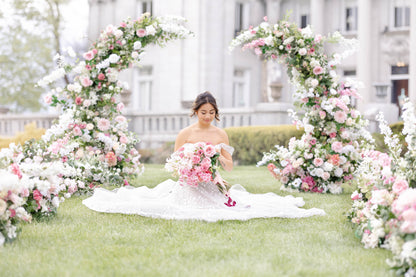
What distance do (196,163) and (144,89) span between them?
20.3 m

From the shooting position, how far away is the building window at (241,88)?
27359 mm

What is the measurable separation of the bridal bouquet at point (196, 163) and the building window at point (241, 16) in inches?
840

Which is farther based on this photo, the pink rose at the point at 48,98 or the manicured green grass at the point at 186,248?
the pink rose at the point at 48,98

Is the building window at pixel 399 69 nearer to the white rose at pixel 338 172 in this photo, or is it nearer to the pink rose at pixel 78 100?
the white rose at pixel 338 172

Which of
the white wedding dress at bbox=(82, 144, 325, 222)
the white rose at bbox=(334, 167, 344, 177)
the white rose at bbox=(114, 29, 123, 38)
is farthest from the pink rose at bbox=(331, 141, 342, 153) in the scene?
the white rose at bbox=(114, 29, 123, 38)

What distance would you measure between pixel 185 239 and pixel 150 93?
21829mm

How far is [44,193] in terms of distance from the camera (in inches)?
255

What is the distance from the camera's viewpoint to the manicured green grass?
4602mm

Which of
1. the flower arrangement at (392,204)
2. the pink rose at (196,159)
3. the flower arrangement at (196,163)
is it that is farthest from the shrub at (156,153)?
the flower arrangement at (392,204)

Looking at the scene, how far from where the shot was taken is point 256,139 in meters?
19.1

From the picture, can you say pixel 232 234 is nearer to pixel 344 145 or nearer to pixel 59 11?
pixel 344 145

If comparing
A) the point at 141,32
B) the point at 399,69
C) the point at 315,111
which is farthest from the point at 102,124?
the point at 399,69

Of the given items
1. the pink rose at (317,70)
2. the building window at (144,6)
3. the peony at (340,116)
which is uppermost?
the building window at (144,6)

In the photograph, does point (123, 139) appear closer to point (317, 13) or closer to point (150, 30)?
point (150, 30)
